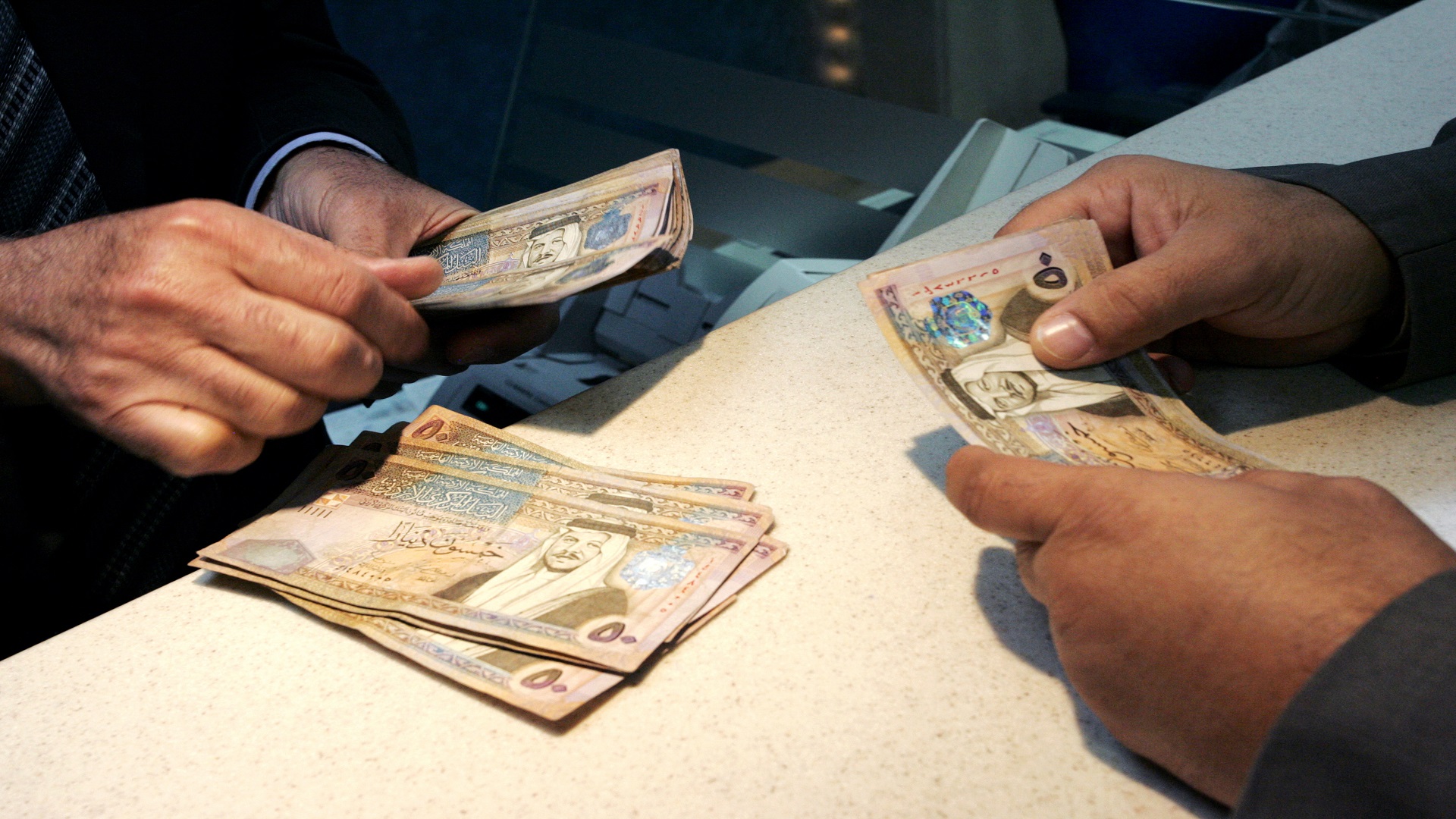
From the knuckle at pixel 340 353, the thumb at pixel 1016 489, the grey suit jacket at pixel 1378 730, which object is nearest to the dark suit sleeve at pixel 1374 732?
the grey suit jacket at pixel 1378 730

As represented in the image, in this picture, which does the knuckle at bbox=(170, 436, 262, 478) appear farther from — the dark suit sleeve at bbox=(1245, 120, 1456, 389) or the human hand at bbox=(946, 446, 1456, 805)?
the dark suit sleeve at bbox=(1245, 120, 1456, 389)

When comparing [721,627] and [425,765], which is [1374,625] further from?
[425,765]

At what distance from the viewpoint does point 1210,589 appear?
485 mm

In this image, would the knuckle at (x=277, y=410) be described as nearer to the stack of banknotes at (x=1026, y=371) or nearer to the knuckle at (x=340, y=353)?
the knuckle at (x=340, y=353)

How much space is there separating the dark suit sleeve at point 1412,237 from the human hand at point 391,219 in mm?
806

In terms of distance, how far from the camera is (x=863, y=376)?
911 mm

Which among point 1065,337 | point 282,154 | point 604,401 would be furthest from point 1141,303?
point 282,154

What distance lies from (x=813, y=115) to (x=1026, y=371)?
1.26 metres

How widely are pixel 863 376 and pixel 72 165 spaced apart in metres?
1.02

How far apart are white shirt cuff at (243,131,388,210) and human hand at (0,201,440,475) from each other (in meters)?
0.49

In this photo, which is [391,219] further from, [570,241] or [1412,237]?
[1412,237]

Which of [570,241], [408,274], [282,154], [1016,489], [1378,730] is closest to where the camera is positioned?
[1378,730]

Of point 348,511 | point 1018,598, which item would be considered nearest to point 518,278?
point 348,511

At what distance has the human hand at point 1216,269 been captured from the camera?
28.8 inches
